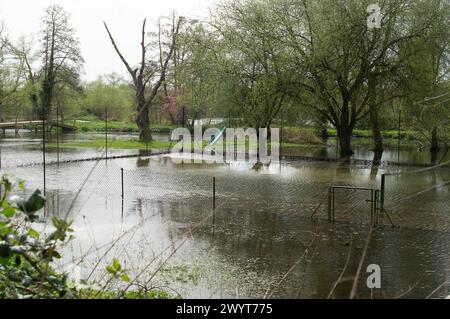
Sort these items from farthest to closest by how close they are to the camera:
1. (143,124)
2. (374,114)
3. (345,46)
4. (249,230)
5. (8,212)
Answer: (143,124)
(374,114)
(345,46)
(249,230)
(8,212)

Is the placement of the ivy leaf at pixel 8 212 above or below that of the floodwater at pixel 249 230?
above

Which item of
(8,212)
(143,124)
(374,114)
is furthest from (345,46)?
(8,212)

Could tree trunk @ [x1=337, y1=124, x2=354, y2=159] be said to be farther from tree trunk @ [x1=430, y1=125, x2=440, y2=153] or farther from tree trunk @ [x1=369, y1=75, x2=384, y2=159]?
tree trunk @ [x1=430, y1=125, x2=440, y2=153]

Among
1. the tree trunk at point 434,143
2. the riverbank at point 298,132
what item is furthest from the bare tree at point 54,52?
the tree trunk at point 434,143

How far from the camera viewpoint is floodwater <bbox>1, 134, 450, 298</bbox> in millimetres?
6805

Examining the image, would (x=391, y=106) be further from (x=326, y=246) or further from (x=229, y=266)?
(x=229, y=266)

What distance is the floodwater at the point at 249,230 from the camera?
6.80m
